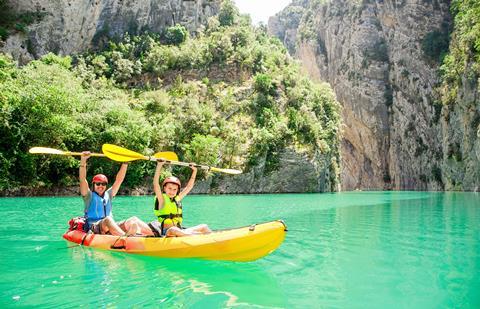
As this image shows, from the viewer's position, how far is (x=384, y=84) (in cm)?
7406

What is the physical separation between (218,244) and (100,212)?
134 inches

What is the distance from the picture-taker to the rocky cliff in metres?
64.4

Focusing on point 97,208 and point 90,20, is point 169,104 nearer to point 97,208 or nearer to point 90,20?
point 90,20

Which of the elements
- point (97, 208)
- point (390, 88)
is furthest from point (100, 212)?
point (390, 88)

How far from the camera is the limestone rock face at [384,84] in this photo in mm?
66250

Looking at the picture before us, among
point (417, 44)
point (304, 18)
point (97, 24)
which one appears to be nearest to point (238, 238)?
point (97, 24)

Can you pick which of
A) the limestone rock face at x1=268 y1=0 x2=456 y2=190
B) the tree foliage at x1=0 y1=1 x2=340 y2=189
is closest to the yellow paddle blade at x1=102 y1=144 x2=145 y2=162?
the tree foliage at x1=0 y1=1 x2=340 y2=189

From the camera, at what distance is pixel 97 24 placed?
5056 cm

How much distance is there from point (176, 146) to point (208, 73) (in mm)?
13878

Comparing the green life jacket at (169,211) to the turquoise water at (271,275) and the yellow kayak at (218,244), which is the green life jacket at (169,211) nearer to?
the yellow kayak at (218,244)

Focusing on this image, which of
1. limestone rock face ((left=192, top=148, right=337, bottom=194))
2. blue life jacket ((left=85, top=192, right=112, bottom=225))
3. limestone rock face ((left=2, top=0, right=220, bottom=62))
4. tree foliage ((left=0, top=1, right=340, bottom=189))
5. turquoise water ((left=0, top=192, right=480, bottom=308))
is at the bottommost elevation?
turquoise water ((left=0, top=192, right=480, bottom=308))

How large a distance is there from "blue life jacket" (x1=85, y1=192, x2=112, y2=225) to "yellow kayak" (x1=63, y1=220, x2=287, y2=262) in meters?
1.17

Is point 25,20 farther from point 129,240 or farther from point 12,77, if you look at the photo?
point 129,240

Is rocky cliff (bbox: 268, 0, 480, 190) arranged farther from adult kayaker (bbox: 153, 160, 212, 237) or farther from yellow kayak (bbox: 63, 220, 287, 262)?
yellow kayak (bbox: 63, 220, 287, 262)
